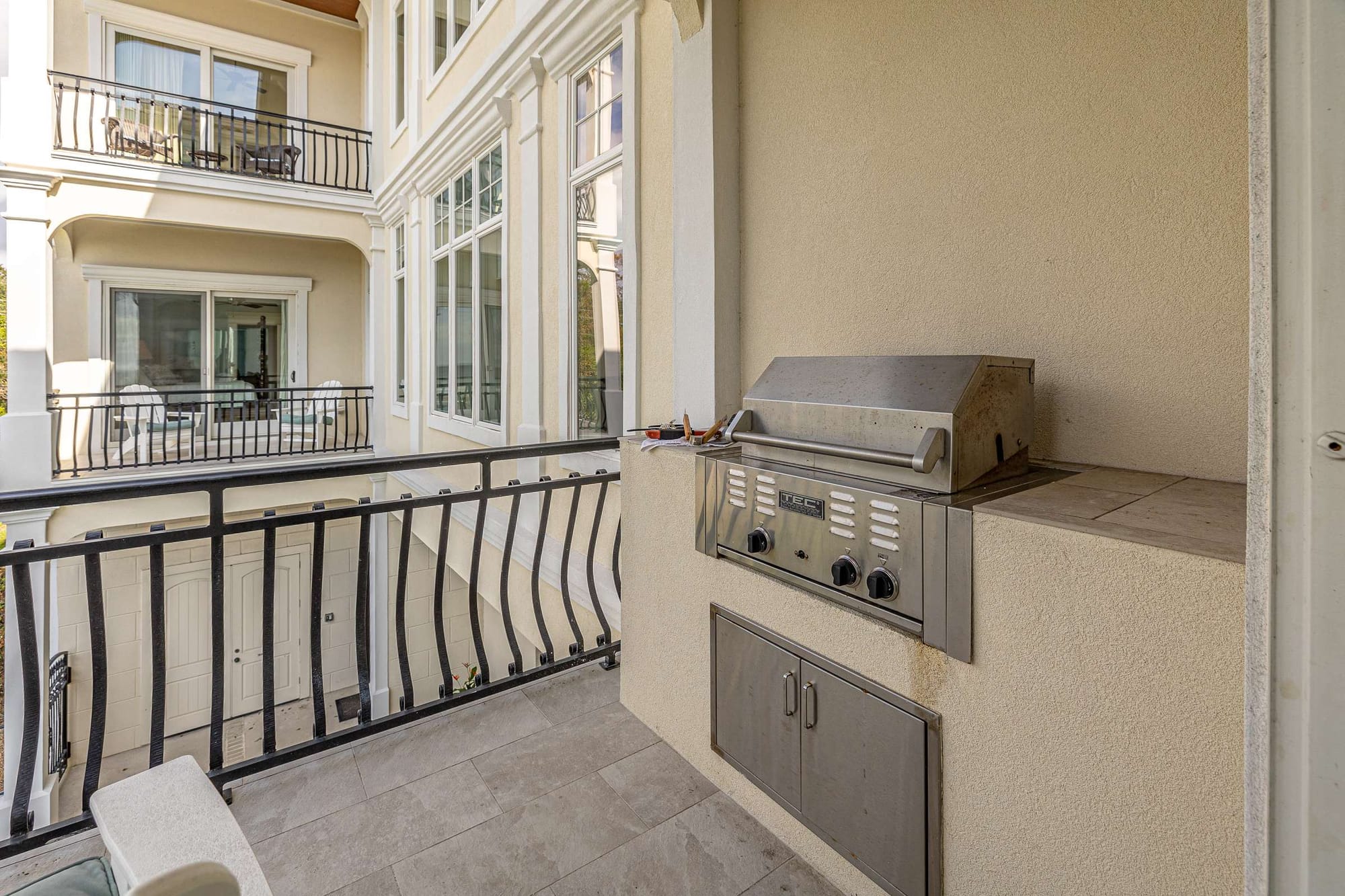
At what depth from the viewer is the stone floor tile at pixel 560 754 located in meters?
1.98

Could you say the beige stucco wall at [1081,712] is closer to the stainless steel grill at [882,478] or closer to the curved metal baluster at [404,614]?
the stainless steel grill at [882,478]

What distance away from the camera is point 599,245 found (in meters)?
3.77

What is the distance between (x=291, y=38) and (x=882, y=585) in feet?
36.6

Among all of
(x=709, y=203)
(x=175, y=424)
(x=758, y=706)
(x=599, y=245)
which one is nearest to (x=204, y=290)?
(x=175, y=424)

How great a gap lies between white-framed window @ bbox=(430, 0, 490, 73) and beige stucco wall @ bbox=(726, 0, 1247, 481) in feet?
13.4

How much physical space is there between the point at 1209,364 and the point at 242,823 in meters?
2.71

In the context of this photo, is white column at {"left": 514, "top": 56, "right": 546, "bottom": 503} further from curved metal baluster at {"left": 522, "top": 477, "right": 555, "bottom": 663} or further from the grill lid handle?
the grill lid handle

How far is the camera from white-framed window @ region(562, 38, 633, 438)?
139 inches

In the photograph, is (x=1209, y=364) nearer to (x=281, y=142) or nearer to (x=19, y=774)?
(x=19, y=774)

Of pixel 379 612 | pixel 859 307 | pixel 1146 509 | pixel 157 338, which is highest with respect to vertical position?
pixel 157 338

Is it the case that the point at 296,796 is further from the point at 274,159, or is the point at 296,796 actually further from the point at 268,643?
the point at 274,159

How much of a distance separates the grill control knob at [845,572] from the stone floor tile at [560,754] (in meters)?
1.10

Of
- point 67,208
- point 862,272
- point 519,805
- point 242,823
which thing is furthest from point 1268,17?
point 67,208

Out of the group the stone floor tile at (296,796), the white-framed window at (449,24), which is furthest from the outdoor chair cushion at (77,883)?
the white-framed window at (449,24)
